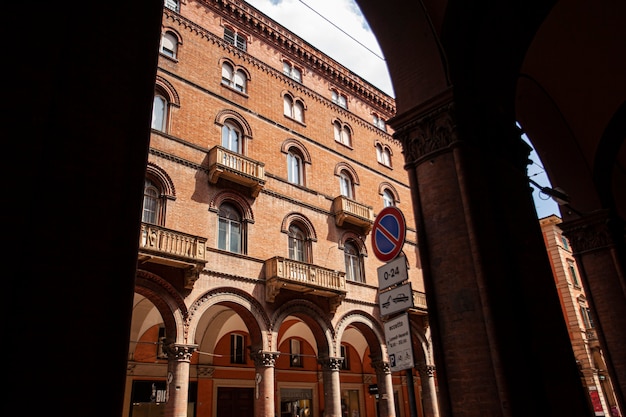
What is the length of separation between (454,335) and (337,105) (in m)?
17.7

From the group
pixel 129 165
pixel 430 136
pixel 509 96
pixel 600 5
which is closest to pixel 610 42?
pixel 600 5

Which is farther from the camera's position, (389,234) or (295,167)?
(295,167)

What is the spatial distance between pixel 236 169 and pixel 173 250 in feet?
12.8

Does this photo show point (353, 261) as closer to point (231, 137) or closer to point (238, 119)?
point (231, 137)

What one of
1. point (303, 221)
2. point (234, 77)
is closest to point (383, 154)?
point (303, 221)

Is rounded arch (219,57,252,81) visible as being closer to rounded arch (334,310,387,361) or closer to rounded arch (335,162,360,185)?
rounded arch (335,162,360,185)

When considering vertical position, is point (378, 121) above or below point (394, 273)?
above

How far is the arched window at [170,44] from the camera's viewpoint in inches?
634

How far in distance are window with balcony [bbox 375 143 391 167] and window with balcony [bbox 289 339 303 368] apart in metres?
9.66

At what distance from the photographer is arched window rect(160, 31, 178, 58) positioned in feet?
52.8

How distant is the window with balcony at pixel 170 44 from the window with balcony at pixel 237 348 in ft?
35.9

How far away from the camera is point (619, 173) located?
12008 millimetres

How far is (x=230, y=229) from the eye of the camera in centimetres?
1522

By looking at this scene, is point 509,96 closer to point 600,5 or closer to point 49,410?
point 600,5
